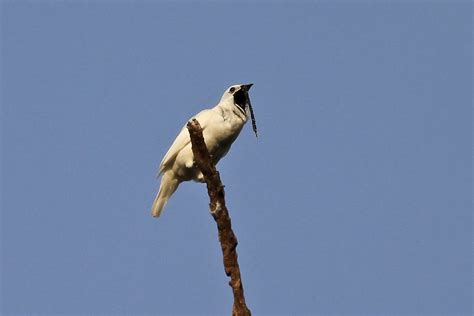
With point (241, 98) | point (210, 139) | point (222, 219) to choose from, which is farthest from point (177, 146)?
point (222, 219)

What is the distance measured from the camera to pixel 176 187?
11.5 metres

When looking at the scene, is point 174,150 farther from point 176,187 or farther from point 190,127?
point 190,127

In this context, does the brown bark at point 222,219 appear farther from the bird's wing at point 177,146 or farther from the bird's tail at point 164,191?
the bird's tail at point 164,191

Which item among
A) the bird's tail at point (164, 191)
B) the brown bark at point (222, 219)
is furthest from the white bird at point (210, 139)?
the brown bark at point (222, 219)

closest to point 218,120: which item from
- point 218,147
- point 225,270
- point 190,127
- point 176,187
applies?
point 218,147

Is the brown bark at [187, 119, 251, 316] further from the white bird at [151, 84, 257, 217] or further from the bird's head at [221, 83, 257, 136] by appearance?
the bird's head at [221, 83, 257, 136]

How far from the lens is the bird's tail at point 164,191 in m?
11.4

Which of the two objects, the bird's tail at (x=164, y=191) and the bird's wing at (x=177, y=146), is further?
the bird's tail at (x=164, y=191)

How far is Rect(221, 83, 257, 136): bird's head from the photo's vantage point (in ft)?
37.2

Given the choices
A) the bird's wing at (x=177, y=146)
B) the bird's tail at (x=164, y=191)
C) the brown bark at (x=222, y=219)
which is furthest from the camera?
the bird's tail at (x=164, y=191)

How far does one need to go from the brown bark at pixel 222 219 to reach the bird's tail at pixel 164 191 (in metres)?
2.97

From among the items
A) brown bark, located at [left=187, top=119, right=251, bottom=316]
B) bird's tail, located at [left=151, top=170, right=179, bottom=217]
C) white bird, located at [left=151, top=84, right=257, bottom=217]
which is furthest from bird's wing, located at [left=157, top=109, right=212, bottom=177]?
brown bark, located at [left=187, top=119, right=251, bottom=316]

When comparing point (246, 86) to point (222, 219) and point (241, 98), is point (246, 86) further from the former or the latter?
point (222, 219)

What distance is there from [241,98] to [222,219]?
3.58 metres
